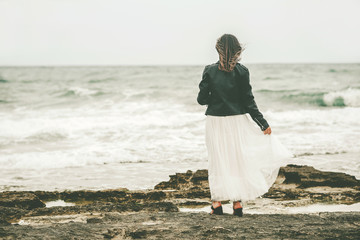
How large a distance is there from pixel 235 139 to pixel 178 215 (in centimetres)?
94

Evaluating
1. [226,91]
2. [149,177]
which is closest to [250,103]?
[226,91]

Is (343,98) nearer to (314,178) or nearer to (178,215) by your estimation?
(314,178)

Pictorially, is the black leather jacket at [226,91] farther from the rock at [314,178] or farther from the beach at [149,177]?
the rock at [314,178]

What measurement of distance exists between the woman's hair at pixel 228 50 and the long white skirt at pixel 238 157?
0.52 metres

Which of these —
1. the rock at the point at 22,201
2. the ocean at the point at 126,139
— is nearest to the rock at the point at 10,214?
the rock at the point at 22,201

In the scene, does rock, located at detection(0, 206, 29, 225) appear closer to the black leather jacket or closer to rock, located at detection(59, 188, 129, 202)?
rock, located at detection(59, 188, 129, 202)

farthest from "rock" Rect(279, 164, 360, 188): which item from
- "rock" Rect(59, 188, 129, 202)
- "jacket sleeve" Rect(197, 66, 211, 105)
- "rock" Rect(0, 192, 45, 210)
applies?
"rock" Rect(0, 192, 45, 210)

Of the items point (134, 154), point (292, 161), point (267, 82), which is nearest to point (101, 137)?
point (134, 154)

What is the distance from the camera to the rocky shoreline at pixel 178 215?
304cm

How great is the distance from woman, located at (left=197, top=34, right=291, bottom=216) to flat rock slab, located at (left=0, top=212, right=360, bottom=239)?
0.30 m

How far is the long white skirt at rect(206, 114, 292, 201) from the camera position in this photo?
3605 mm

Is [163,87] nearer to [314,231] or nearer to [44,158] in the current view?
[44,158]

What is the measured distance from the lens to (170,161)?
7.79 metres

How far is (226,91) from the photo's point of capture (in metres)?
3.52
